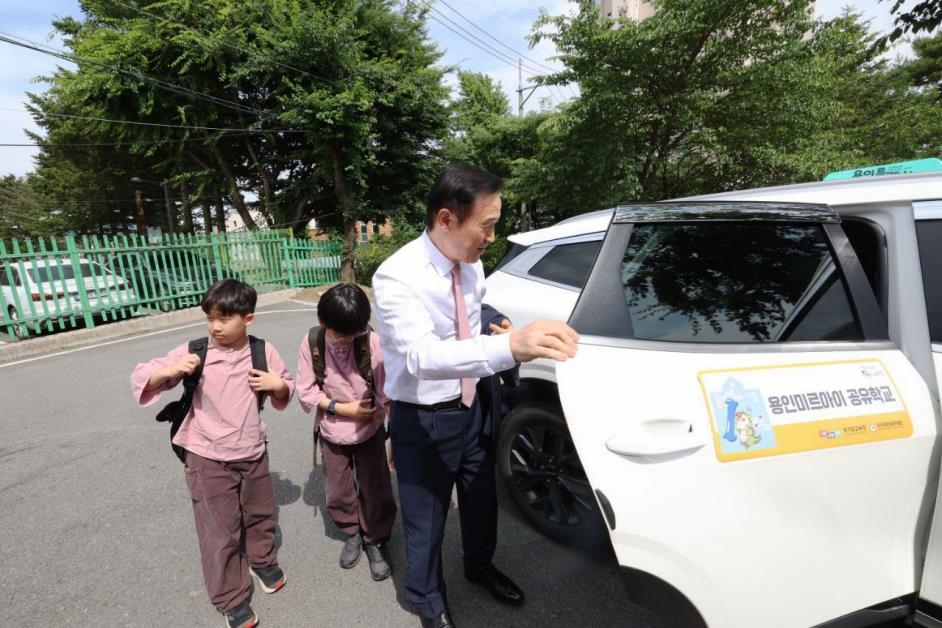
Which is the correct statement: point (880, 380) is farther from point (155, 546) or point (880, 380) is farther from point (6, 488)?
point (6, 488)

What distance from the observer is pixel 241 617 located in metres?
1.89

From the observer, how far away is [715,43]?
818 centimetres

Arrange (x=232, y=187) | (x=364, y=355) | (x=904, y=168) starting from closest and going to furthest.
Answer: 1. (x=364, y=355)
2. (x=904, y=168)
3. (x=232, y=187)

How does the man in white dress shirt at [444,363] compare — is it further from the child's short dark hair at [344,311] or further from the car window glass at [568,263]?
the car window glass at [568,263]

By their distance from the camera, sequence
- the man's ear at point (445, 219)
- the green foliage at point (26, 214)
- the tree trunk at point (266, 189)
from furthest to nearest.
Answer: the green foliage at point (26, 214)
the tree trunk at point (266, 189)
the man's ear at point (445, 219)

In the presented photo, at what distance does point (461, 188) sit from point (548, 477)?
1633 mm

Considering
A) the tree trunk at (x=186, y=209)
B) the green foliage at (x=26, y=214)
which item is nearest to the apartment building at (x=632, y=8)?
the tree trunk at (x=186, y=209)

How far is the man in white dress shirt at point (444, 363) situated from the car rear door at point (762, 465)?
267 mm

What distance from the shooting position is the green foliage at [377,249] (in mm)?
14758

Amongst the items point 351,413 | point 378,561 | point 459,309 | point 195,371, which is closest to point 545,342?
point 459,309

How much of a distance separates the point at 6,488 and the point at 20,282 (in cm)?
548

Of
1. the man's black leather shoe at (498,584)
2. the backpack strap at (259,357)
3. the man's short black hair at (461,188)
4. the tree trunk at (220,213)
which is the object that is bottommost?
the man's black leather shoe at (498,584)

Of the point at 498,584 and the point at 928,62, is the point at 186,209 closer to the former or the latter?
the point at 498,584

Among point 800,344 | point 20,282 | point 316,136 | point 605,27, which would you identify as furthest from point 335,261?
point 800,344
